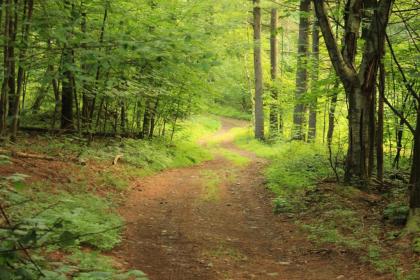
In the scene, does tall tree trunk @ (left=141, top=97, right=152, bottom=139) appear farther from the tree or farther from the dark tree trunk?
the tree

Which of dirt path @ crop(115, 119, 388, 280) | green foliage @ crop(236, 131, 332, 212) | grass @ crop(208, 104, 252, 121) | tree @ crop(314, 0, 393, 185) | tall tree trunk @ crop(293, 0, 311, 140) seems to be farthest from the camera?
grass @ crop(208, 104, 252, 121)

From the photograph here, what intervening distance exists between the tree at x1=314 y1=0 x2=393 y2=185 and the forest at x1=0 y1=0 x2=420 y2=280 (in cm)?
3

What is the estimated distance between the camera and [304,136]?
23.0m

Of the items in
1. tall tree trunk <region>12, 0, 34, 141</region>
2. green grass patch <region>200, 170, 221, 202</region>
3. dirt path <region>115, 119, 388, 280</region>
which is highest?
tall tree trunk <region>12, 0, 34, 141</region>

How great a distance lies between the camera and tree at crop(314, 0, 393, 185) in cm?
959

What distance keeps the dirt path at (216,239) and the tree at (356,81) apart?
2.29 metres

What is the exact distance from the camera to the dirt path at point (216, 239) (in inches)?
248

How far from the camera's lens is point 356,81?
973 cm

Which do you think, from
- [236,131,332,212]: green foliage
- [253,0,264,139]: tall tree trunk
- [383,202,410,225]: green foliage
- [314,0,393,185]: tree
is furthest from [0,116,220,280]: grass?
[253,0,264,139]: tall tree trunk

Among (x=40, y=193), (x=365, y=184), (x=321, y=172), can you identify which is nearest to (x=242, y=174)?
(x=321, y=172)

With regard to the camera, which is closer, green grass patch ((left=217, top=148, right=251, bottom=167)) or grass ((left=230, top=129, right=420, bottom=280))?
grass ((left=230, top=129, right=420, bottom=280))

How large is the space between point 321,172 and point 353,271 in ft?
22.3

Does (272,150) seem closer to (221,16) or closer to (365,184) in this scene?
(221,16)

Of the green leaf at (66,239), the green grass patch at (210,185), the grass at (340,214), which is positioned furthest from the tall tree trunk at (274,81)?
the green leaf at (66,239)
